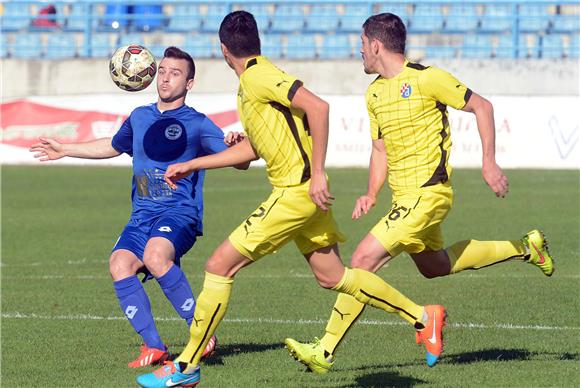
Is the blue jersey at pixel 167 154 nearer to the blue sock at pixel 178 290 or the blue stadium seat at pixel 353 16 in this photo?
the blue sock at pixel 178 290

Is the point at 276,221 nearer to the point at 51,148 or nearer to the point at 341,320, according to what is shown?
the point at 341,320

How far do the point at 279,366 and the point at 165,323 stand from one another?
2071mm

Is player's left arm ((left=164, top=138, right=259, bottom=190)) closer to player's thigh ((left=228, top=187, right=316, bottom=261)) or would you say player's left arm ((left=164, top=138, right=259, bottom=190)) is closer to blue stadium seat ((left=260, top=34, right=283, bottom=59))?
player's thigh ((left=228, top=187, right=316, bottom=261))

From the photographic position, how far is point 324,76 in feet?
99.7

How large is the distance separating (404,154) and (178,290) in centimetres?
170

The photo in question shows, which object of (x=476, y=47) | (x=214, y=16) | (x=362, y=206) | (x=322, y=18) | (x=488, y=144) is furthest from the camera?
(x=214, y=16)

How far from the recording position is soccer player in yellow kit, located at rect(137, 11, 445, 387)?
240 inches

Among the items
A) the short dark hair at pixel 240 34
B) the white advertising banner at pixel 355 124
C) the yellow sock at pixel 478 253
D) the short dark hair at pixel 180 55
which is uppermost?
the short dark hair at pixel 240 34

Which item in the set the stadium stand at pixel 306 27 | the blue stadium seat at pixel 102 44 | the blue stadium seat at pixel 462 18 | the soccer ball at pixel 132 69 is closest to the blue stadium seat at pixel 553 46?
the stadium stand at pixel 306 27

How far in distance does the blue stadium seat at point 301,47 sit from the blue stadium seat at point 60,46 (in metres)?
6.25

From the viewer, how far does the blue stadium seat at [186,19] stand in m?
34.6

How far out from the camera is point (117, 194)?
2089 centimetres

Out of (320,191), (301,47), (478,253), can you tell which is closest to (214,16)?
(301,47)

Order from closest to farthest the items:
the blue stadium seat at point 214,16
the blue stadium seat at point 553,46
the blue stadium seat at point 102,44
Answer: the blue stadium seat at point 553,46
the blue stadium seat at point 102,44
the blue stadium seat at point 214,16
